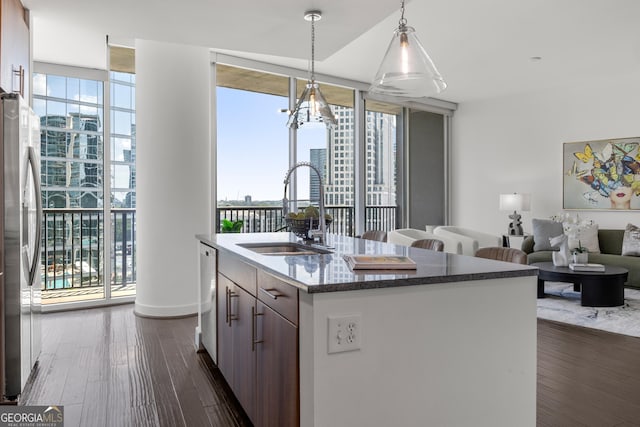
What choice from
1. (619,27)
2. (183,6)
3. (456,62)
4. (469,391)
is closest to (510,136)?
(456,62)

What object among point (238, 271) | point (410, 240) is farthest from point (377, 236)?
point (238, 271)

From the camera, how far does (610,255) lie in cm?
577

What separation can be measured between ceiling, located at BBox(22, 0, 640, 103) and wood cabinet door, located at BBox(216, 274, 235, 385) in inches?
78.1

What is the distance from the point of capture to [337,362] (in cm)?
152

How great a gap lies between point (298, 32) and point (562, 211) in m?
5.18

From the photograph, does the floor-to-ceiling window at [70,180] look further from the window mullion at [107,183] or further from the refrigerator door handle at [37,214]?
the refrigerator door handle at [37,214]

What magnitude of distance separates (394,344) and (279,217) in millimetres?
4662

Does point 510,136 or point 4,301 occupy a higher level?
point 510,136

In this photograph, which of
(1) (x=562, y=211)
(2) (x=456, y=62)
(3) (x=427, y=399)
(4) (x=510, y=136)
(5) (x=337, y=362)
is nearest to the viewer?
(5) (x=337, y=362)

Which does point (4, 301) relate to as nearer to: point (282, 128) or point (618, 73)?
point (282, 128)

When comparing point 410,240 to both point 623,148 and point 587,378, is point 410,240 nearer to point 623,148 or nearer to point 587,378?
point 587,378

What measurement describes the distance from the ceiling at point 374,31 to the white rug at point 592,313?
9.32 ft

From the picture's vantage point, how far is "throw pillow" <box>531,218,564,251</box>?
6.32 meters

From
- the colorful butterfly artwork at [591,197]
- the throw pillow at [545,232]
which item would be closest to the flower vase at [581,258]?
the throw pillow at [545,232]
